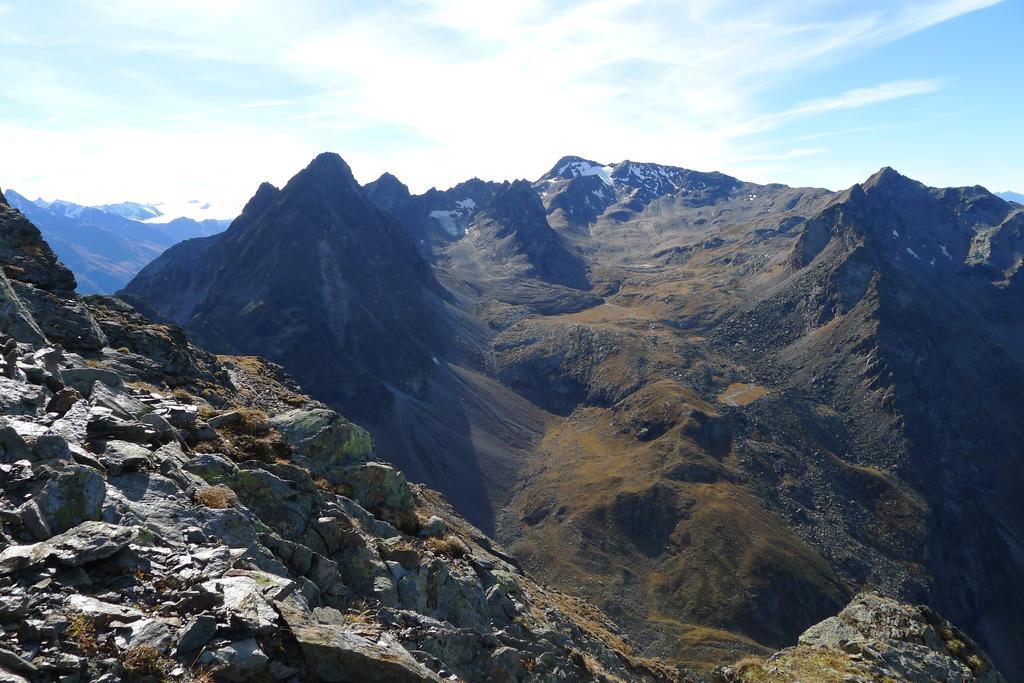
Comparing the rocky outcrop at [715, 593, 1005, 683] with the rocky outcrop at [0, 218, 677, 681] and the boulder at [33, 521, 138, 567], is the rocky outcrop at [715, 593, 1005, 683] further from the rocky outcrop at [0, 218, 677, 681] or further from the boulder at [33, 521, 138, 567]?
the boulder at [33, 521, 138, 567]

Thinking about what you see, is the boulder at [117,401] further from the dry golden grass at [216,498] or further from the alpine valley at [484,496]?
the dry golden grass at [216,498]

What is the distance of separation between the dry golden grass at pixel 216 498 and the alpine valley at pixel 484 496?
13cm

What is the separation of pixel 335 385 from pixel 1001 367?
20250 cm

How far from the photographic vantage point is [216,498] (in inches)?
624

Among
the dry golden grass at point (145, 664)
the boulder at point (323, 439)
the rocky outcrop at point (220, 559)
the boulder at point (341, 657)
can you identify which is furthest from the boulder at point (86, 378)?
the dry golden grass at point (145, 664)

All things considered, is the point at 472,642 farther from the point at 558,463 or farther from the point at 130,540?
the point at 558,463

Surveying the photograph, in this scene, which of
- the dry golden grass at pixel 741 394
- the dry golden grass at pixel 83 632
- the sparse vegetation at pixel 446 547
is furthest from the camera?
the dry golden grass at pixel 741 394

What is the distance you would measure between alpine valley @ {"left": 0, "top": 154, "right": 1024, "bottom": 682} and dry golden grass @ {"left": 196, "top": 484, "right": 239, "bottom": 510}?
127 millimetres

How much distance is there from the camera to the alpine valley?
468 inches

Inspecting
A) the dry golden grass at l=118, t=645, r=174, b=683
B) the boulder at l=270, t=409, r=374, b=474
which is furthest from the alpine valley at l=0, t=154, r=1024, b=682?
the boulder at l=270, t=409, r=374, b=474

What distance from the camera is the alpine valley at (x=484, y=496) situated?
11875 mm

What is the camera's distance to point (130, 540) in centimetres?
1218

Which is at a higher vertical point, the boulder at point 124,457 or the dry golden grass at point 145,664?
the boulder at point 124,457

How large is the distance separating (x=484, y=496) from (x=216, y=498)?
12095 centimetres
